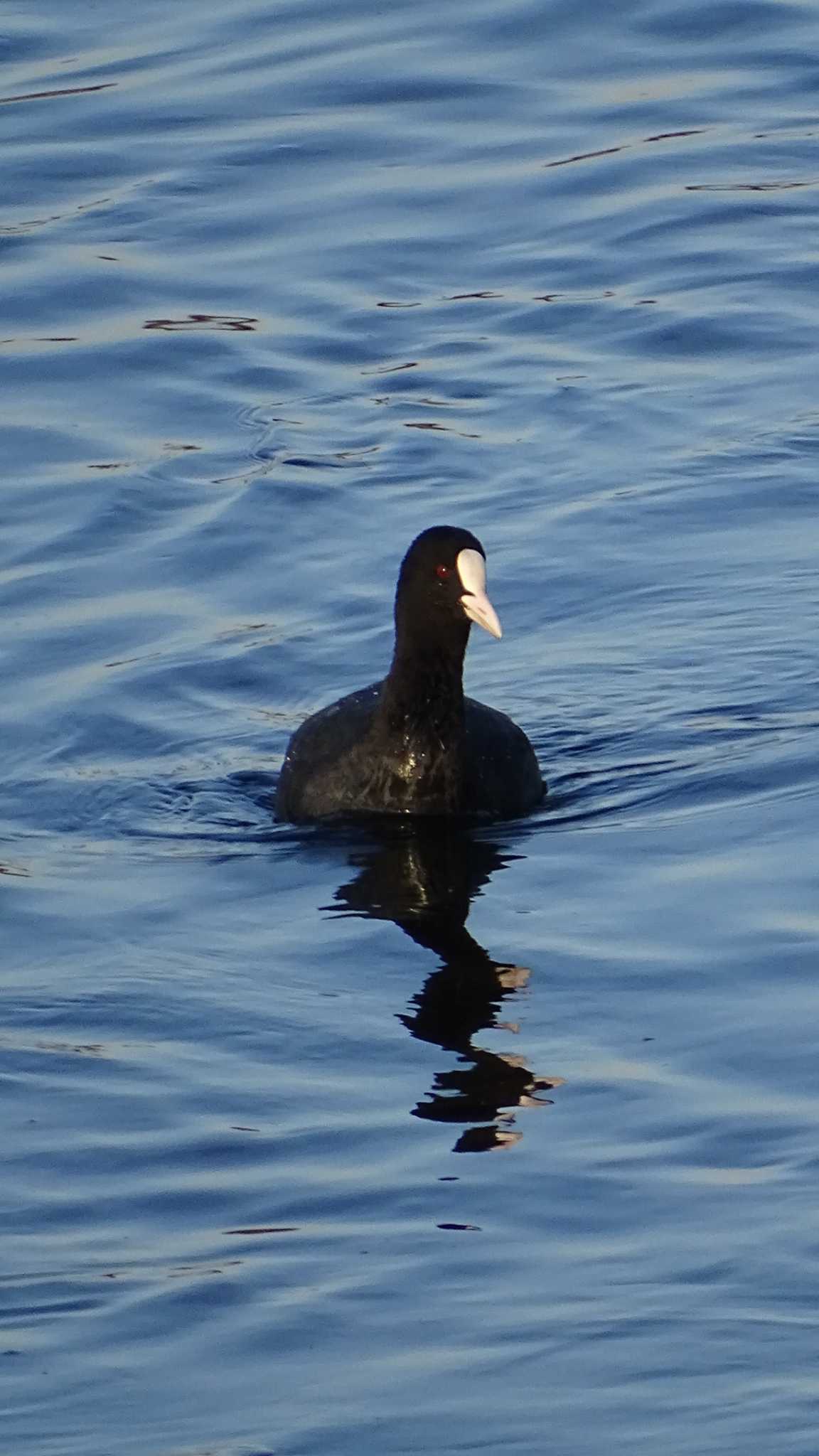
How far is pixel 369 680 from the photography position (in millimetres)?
9672

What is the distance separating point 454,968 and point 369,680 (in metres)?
2.88

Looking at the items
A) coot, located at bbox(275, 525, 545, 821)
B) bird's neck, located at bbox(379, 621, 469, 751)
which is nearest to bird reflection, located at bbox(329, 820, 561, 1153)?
coot, located at bbox(275, 525, 545, 821)

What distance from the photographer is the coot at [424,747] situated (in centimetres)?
827

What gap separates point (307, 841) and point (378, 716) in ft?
1.62

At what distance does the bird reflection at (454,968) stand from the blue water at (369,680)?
0.02m

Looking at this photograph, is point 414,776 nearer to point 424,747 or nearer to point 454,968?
point 424,747

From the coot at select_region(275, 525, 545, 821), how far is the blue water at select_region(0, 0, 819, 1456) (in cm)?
15

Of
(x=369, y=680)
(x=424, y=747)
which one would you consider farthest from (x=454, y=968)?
(x=369, y=680)

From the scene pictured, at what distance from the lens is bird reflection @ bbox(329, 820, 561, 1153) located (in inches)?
231

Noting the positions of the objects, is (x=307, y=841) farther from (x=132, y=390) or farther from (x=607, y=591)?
(x=132, y=390)

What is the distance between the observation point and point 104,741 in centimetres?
909

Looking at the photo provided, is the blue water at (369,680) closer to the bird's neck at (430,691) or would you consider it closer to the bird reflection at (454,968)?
the bird reflection at (454,968)

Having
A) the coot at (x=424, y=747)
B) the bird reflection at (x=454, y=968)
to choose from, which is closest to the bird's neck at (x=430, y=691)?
the coot at (x=424, y=747)

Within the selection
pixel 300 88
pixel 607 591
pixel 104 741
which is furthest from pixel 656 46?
pixel 104 741
